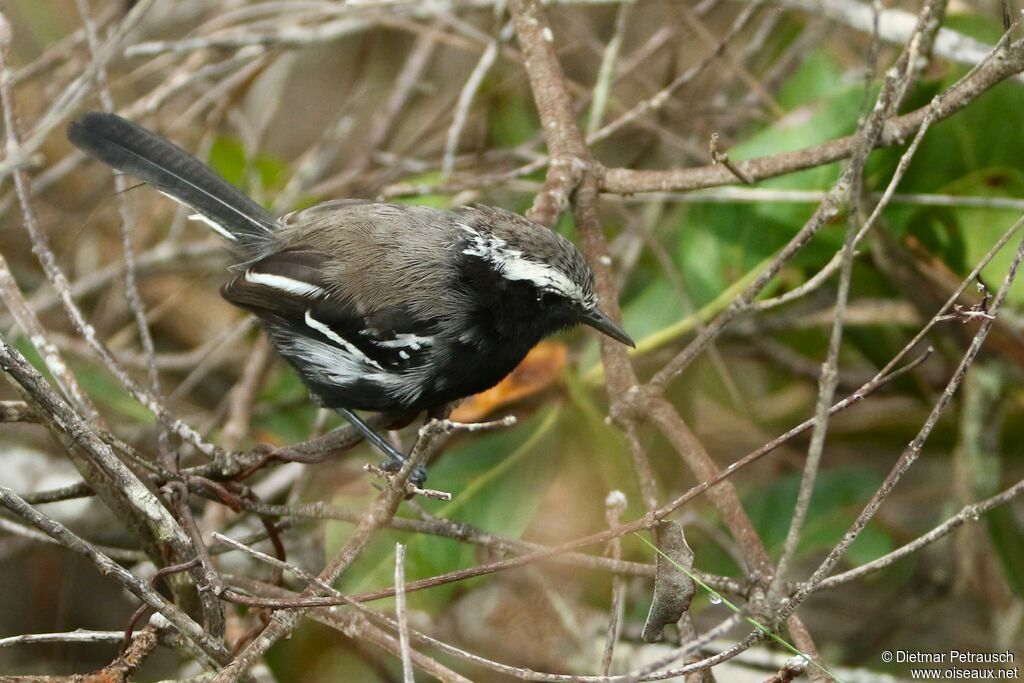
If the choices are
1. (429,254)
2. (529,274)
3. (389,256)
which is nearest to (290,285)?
(389,256)

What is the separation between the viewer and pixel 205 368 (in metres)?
5.00

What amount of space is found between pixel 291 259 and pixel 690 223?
1889 mm

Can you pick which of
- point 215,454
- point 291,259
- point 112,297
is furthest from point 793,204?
point 112,297

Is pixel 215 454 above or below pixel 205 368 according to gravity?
below

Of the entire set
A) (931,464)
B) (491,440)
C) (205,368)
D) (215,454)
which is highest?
(931,464)

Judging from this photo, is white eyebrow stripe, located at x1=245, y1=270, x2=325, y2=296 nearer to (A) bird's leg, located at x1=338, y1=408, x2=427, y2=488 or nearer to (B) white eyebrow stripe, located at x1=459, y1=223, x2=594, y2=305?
(A) bird's leg, located at x1=338, y1=408, x2=427, y2=488

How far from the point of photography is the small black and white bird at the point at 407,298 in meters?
3.26

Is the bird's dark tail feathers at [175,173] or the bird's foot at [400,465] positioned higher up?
the bird's dark tail feathers at [175,173]

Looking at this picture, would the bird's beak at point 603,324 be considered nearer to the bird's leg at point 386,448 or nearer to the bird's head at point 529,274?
the bird's head at point 529,274

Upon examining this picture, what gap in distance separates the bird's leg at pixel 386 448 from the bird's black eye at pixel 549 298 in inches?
26.8

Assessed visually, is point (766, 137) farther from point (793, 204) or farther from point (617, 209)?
point (617, 209)

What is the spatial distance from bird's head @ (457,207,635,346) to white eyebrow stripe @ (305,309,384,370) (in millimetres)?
415

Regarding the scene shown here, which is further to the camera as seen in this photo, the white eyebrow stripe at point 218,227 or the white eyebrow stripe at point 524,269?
the white eyebrow stripe at point 218,227

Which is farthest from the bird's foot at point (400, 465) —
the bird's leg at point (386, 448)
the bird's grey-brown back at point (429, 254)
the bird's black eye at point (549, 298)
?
the bird's black eye at point (549, 298)
